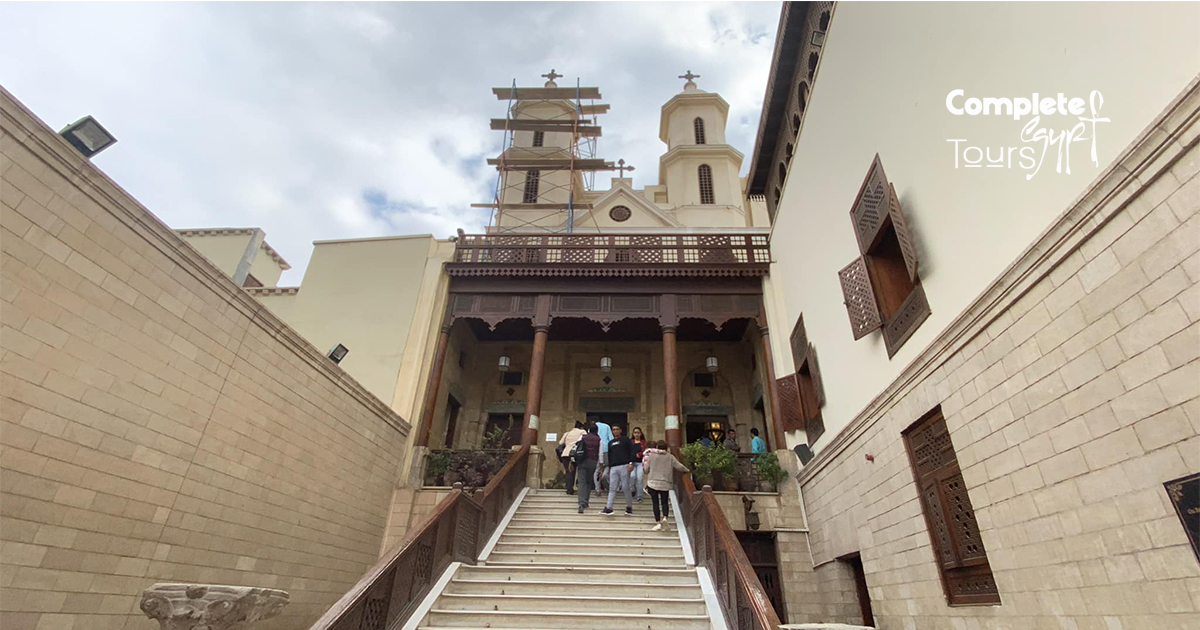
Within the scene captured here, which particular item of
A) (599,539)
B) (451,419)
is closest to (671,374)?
(599,539)

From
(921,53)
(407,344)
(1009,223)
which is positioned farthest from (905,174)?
(407,344)

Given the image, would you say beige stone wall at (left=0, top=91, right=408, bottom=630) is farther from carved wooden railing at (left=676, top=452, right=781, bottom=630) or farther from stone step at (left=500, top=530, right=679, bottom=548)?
carved wooden railing at (left=676, top=452, right=781, bottom=630)

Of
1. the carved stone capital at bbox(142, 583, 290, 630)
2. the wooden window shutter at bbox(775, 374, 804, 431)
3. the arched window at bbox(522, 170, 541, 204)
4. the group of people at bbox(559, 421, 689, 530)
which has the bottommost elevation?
the carved stone capital at bbox(142, 583, 290, 630)

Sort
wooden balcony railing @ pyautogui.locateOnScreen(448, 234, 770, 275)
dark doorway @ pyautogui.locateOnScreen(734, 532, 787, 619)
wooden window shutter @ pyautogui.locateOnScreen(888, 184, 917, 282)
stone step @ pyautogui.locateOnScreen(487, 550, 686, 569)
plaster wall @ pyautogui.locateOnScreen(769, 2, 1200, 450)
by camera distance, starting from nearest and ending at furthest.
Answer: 1. plaster wall @ pyautogui.locateOnScreen(769, 2, 1200, 450)
2. wooden window shutter @ pyautogui.locateOnScreen(888, 184, 917, 282)
3. stone step @ pyautogui.locateOnScreen(487, 550, 686, 569)
4. dark doorway @ pyautogui.locateOnScreen(734, 532, 787, 619)
5. wooden balcony railing @ pyautogui.locateOnScreen(448, 234, 770, 275)

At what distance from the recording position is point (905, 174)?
5812mm

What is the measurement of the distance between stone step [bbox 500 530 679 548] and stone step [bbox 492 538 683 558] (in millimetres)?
71

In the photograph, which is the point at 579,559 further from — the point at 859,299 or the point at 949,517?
the point at 859,299

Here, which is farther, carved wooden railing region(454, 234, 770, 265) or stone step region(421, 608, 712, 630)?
carved wooden railing region(454, 234, 770, 265)

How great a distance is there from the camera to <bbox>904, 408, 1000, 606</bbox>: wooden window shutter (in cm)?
457

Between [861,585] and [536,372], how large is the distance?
6.50m

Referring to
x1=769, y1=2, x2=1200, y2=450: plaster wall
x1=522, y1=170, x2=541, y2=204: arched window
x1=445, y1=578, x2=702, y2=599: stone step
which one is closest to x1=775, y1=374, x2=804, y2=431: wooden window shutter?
x1=769, y1=2, x2=1200, y2=450: plaster wall

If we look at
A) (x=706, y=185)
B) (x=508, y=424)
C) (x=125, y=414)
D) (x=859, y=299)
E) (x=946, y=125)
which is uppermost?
(x=706, y=185)

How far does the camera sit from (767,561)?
8.76m

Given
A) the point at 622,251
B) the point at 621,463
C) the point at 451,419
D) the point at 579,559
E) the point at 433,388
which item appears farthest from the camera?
the point at 451,419
